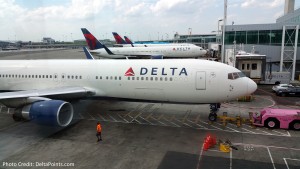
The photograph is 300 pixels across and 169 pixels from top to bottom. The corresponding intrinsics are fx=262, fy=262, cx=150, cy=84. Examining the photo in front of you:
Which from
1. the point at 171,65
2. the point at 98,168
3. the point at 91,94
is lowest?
the point at 98,168

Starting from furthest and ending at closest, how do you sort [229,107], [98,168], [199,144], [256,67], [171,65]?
[256,67]
[229,107]
[171,65]
[199,144]
[98,168]

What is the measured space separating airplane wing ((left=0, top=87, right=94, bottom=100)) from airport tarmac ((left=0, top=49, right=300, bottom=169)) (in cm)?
207

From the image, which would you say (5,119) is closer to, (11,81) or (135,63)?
(11,81)

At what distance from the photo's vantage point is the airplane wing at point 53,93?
16.7 metres

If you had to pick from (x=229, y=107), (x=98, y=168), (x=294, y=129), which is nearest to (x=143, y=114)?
(x=229, y=107)

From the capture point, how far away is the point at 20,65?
74.0ft

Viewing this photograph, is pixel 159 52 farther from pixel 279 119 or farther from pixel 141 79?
pixel 279 119

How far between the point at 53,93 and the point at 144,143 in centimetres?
739

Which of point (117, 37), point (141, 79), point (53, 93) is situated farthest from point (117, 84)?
point (117, 37)

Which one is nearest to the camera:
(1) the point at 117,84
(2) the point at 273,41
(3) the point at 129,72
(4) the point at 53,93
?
(4) the point at 53,93

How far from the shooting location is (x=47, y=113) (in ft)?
50.6

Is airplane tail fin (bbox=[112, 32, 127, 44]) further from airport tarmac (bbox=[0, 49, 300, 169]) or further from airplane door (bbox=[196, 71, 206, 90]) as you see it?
airplane door (bbox=[196, 71, 206, 90])

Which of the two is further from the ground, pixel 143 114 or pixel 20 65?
pixel 20 65

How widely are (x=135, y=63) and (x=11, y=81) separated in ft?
37.0
